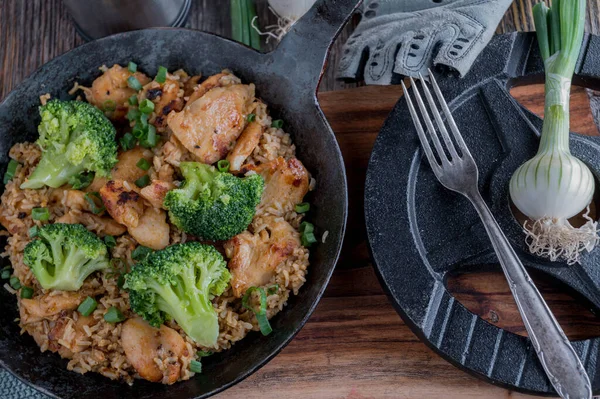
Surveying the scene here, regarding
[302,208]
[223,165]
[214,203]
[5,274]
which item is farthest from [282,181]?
[5,274]

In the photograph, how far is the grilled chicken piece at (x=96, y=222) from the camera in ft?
9.84

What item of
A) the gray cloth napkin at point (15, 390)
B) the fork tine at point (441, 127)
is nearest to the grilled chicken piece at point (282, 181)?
the fork tine at point (441, 127)

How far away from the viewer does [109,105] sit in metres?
3.25

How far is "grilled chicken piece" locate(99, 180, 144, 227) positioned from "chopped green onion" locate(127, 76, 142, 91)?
556 millimetres

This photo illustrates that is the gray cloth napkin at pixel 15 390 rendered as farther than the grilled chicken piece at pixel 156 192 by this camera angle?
Yes

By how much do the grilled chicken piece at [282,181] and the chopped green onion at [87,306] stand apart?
2.93 ft

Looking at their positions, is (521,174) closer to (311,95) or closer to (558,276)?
(558,276)

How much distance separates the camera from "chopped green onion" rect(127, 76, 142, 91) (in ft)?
10.5

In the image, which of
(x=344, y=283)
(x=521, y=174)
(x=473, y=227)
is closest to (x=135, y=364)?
(x=344, y=283)

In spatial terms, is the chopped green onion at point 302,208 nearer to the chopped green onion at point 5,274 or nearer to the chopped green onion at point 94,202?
the chopped green onion at point 94,202

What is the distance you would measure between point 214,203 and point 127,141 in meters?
0.67

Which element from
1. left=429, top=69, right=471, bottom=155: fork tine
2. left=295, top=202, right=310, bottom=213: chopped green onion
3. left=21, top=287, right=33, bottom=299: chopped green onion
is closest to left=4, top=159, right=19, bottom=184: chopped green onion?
left=21, top=287, right=33, bottom=299: chopped green onion

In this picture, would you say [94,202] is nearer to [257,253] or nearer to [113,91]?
[113,91]

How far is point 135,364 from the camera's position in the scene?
285 cm
